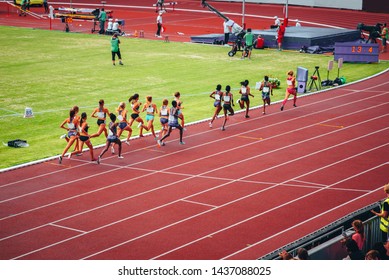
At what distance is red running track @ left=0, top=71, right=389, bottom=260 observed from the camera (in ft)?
57.7

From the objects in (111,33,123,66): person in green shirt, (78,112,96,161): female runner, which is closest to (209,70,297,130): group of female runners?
(78,112,96,161): female runner

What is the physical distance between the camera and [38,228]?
60.5 feet

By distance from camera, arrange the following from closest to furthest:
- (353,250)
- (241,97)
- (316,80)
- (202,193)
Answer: (353,250) → (202,193) → (241,97) → (316,80)

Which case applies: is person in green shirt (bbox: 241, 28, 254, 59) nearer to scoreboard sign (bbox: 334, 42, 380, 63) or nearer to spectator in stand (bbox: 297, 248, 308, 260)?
scoreboard sign (bbox: 334, 42, 380, 63)

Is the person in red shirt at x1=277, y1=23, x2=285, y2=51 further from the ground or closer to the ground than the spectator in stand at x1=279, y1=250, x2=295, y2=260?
further from the ground

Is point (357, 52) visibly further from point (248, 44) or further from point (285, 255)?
point (285, 255)

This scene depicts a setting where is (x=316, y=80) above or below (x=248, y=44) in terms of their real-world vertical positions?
below

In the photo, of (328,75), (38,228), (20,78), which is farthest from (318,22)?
(38,228)

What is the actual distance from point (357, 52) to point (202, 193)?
2407cm

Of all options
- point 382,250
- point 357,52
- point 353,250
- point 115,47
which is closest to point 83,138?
point 353,250

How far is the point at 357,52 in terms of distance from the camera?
140 ft

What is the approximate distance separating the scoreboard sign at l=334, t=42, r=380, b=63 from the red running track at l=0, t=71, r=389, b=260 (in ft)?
46.3

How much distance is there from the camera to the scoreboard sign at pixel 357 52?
42.6 meters

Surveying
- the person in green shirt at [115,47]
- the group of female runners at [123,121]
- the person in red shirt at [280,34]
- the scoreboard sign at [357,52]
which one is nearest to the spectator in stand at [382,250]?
the group of female runners at [123,121]
